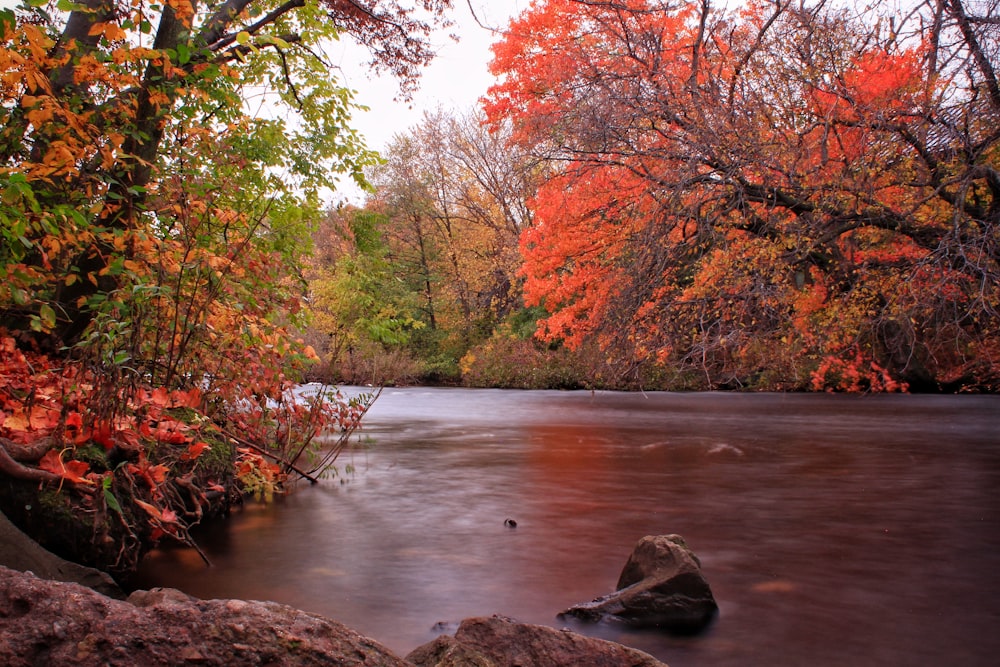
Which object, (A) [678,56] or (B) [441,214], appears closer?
(A) [678,56]

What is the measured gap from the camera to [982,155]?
10.0m

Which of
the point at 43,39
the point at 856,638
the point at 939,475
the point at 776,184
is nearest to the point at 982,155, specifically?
the point at 776,184

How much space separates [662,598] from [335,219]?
923cm

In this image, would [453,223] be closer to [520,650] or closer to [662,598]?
[662,598]

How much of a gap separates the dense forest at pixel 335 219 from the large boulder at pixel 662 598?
2.72 metres

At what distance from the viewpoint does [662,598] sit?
13.5 feet

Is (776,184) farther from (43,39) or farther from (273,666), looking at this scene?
(273,666)

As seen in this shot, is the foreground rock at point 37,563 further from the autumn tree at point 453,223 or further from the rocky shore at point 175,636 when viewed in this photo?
the autumn tree at point 453,223

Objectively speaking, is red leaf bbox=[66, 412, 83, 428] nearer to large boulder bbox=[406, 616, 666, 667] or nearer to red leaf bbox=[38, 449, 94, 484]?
red leaf bbox=[38, 449, 94, 484]

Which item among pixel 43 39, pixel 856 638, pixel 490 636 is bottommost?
pixel 856 638

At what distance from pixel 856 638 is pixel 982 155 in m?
8.47

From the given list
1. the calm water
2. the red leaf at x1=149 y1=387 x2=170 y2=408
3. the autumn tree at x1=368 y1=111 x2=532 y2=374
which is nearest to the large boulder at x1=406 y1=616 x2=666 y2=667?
the calm water

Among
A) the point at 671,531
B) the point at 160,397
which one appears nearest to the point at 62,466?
the point at 160,397

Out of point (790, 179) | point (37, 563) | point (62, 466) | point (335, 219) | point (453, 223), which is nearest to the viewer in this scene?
point (37, 563)
